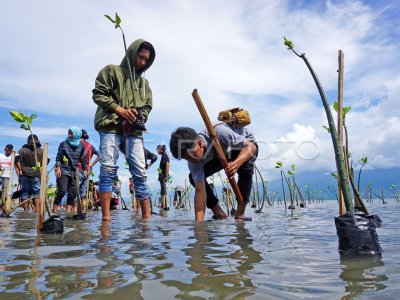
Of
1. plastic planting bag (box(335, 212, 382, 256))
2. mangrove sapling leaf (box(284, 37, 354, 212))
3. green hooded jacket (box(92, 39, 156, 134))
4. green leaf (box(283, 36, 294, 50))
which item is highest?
green hooded jacket (box(92, 39, 156, 134))

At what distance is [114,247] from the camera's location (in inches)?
79.0

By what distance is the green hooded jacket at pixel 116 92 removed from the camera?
388 centimetres

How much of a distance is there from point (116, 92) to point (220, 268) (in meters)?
3.04

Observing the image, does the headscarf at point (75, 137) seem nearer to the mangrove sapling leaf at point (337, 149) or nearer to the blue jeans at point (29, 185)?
the blue jeans at point (29, 185)

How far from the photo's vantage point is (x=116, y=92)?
4031 millimetres

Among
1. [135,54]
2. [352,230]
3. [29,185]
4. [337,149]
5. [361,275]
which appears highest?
[135,54]

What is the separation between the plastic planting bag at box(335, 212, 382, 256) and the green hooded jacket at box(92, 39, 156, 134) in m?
2.68

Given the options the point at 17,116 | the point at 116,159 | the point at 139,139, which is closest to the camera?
the point at 17,116

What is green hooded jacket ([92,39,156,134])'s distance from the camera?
388cm

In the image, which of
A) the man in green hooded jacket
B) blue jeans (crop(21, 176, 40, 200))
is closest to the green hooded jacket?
the man in green hooded jacket

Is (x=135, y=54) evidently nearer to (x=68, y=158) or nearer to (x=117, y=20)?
(x=117, y=20)

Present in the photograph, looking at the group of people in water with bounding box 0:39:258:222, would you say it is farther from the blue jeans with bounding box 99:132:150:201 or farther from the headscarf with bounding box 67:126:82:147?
the headscarf with bounding box 67:126:82:147

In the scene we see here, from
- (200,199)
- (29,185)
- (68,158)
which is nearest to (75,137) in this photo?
(68,158)

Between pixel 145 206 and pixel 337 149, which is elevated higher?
pixel 337 149
